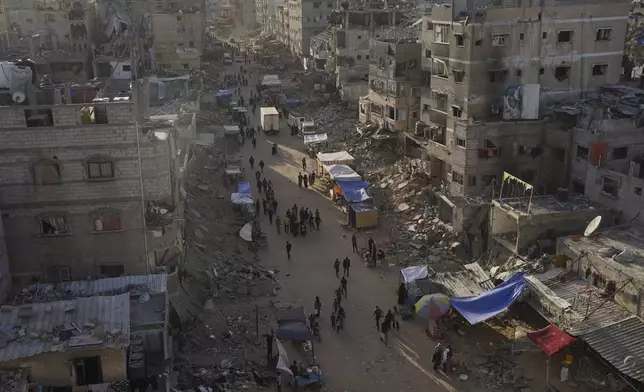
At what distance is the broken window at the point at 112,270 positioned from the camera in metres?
24.5

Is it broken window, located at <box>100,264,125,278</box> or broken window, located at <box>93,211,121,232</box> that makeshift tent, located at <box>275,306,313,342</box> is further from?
broken window, located at <box>93,211,121,232</box>

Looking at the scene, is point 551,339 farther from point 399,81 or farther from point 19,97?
point 399,81

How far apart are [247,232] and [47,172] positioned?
13523 millimetres

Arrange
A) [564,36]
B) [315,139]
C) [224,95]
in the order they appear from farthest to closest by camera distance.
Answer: [224,95] → [315,139] → [564,36]

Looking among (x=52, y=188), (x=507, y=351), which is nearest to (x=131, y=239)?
(x=52, y=188)

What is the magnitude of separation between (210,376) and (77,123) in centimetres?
987

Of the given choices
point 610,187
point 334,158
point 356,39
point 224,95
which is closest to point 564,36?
point 610,187

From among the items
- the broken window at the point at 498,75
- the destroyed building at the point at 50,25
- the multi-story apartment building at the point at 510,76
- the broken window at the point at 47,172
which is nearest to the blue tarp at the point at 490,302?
the multi-story apartment building at the point at 510,76

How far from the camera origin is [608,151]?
98.8 ft

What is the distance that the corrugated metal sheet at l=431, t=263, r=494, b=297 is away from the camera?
2650cm

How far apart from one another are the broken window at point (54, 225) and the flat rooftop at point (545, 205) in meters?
Result: 18.3

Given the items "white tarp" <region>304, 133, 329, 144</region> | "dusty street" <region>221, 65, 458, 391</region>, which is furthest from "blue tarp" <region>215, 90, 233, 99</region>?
"dusty street" <region>221, 65, 458, 391</region>

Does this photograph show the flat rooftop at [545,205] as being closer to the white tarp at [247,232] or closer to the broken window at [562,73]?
the broken window at [562,73]

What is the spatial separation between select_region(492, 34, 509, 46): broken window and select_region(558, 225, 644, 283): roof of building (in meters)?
13.8
